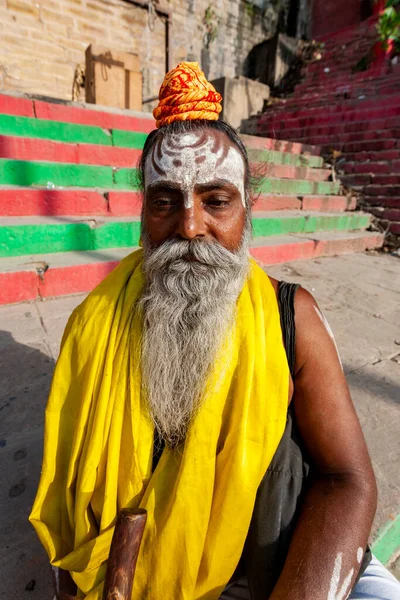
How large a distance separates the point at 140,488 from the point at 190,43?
10.9m

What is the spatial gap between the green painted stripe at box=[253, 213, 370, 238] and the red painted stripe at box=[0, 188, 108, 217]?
2.01 m

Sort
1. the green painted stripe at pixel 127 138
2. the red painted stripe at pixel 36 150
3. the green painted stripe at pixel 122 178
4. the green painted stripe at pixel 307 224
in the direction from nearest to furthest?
1. the red painted stripe at pixel 36 150
2. the green painted stripe at pixel 122 178
3. the green painted stripe at pixel 127 138
4. the green painted stripe at pixel 307 224

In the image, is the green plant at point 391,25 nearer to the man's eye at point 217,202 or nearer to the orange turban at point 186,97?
the orange turban at point 186,97

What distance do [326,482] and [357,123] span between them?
7.97 m

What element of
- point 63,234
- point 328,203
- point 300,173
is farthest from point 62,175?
point 328,203

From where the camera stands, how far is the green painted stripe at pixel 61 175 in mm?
3748

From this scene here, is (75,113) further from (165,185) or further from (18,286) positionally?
(165,185)

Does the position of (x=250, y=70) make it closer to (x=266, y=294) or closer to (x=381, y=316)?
(x=381, y=316)

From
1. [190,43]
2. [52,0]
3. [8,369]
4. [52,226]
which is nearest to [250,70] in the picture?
[190,43]

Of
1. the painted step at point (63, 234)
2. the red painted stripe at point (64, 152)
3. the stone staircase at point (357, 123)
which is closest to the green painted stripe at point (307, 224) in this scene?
the stone staircase at point (357, 123)

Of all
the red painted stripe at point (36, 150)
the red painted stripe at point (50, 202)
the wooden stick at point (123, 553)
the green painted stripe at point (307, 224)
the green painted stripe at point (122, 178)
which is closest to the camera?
the wooden stick at point (123, 553)

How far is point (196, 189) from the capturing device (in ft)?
3.78

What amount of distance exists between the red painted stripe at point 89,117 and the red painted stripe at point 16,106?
0.09 m

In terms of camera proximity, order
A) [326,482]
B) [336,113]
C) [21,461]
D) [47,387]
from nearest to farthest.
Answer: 1. [326,482]
2. [21,461]
3. [47,387]
4. [336,113]
